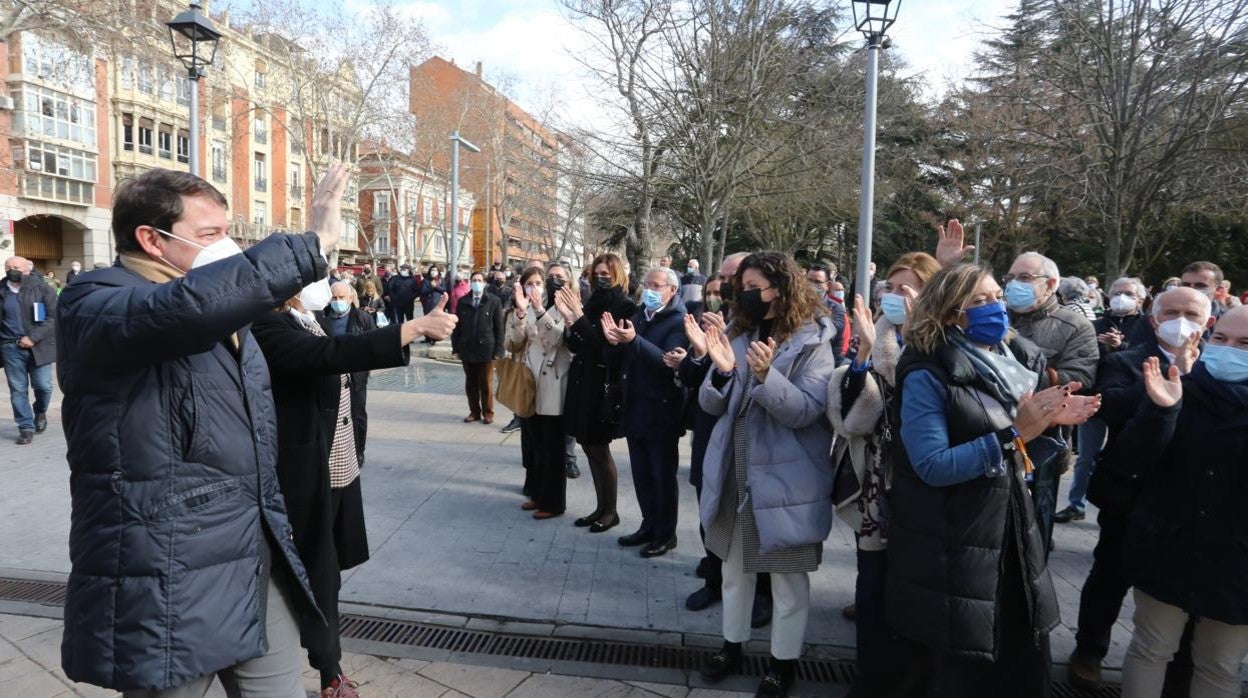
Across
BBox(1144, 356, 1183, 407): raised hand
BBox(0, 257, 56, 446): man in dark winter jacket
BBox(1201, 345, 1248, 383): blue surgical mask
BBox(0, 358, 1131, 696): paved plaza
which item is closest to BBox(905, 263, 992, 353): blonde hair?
BBox(1144, 356, 1183, 407): raised hand

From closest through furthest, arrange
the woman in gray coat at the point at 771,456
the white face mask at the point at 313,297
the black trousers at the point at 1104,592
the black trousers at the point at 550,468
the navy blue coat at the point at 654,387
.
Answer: the white face mask at the point at 313,297
the woman in gray coat at the point at 771,456
the black trousers at the point at 1104,592
the navy blue coat at the point at 654,387
the black trousers at the point at 550,468

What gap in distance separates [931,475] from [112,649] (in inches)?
95.0

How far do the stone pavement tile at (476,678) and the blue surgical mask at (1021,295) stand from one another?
11.2ft

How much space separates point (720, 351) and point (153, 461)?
2.28 m

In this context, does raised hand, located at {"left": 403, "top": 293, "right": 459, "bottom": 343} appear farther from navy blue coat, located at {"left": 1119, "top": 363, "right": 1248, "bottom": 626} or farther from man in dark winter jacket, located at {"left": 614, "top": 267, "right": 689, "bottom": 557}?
navy blue coat, located at {"left": 1119, "top": 363, "right": 1248, "bottom": 626}

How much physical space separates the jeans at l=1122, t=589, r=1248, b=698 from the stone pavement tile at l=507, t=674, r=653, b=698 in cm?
202

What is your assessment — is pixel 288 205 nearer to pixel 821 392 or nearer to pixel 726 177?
pixel 726 177

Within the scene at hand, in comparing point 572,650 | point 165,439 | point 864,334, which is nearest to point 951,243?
point 864,334

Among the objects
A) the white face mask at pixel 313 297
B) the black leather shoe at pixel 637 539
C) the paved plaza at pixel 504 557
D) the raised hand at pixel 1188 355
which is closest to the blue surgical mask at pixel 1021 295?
the raised hand at pixel 1188 355

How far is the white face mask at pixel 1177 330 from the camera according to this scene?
3.28 m

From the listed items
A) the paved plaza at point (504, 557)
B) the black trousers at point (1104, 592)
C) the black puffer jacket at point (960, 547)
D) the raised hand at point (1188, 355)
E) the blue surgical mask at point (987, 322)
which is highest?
the blue surgical mask at point (987, 322)

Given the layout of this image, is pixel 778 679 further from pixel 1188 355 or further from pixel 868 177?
pixel 868 177

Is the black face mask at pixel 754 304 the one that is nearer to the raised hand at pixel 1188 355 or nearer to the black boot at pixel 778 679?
the black boot at pixel 778 679

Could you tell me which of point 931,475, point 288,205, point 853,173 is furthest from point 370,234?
point 931,475
